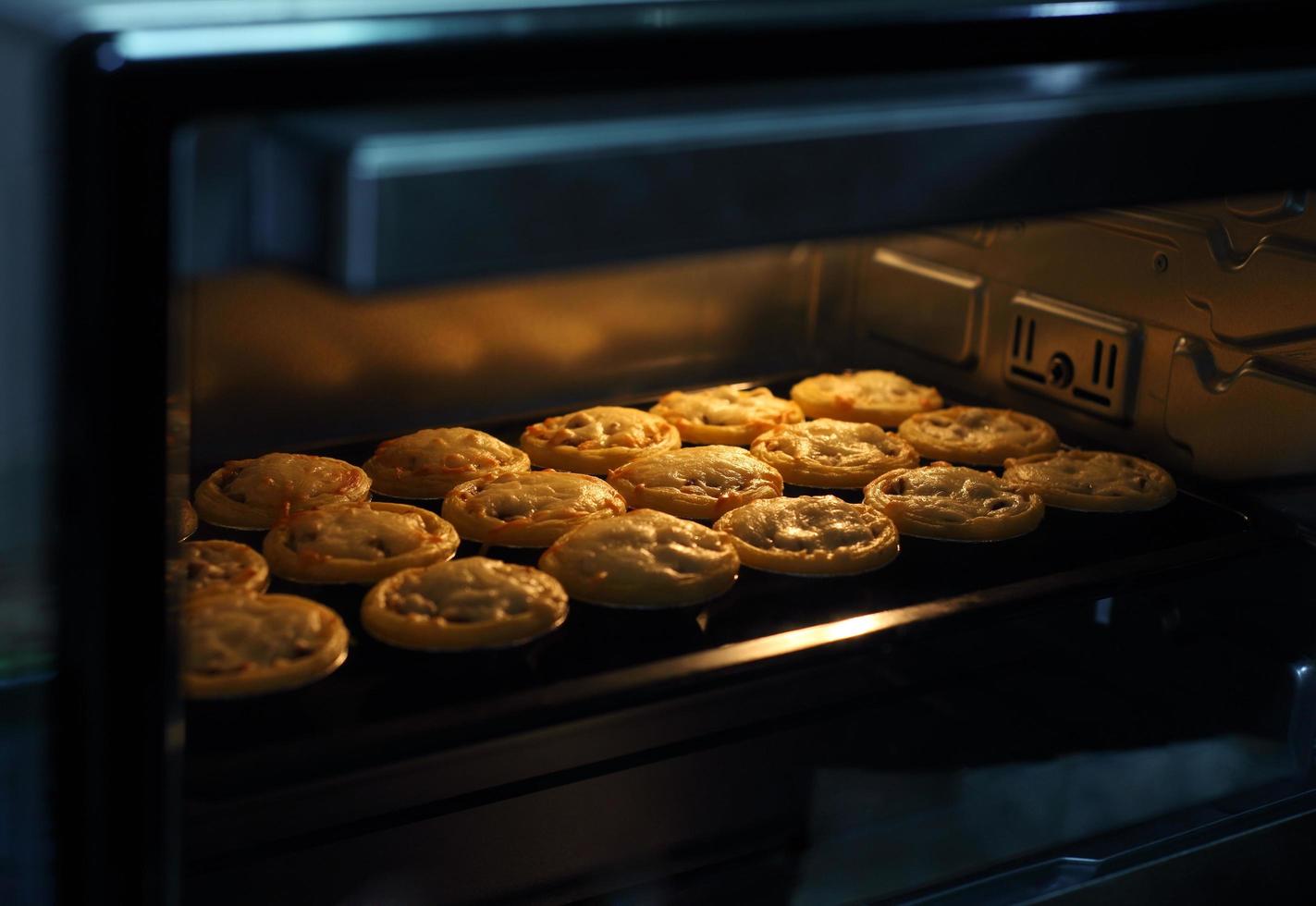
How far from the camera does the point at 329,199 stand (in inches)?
30.2

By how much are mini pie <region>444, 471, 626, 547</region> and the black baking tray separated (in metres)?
0.03

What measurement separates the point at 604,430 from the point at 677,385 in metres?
0.22

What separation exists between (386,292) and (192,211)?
4.5 inches

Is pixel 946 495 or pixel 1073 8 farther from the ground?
pixel 1073 8

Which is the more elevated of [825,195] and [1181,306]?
[825,195]

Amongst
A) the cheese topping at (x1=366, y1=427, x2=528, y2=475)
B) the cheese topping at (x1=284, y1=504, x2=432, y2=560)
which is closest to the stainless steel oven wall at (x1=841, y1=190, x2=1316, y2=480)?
the cheese topping at (x1=366, y1=427, x2=528, y2=475)

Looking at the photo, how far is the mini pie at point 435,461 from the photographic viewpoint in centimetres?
171

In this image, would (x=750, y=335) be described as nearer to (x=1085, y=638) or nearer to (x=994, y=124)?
(x=1085, y=638)

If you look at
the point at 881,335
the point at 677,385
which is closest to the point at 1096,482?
the point at 881,335

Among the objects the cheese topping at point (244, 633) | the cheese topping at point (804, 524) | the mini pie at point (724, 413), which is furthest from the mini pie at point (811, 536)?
the cheese topping at point (244, 633)

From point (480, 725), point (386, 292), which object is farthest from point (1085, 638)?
point (386, 292)

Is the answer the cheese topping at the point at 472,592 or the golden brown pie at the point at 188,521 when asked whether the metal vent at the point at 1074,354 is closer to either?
the cheese topping at the point at 472,592

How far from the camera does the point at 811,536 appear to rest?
1.61 meters

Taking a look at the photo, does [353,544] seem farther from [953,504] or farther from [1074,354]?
[1074,354]
